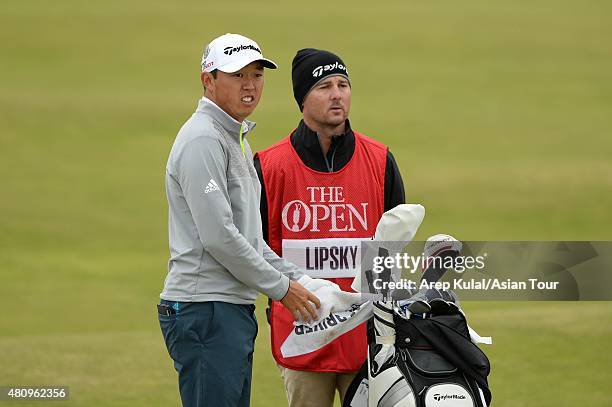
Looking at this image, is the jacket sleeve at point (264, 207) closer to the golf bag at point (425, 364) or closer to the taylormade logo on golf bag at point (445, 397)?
the golf bag at point (425, 364)

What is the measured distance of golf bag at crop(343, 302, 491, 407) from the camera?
156 inches

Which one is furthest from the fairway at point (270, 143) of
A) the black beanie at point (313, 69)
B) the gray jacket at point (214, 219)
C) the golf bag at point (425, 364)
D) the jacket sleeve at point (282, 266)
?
the gray jacket at point (214, 219)

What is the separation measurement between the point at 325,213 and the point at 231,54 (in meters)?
1.04

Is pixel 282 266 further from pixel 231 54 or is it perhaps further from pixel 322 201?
pixel 231 54

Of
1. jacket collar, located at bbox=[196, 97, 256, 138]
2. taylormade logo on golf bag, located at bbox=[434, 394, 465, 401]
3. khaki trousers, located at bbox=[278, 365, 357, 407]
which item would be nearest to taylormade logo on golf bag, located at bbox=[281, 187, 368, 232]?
khaki trousers, located at bbox=[278, 365, 357, 407]

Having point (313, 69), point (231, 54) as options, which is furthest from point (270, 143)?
point (231, 54)

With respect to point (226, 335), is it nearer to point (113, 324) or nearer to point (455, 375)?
point (455, 375)

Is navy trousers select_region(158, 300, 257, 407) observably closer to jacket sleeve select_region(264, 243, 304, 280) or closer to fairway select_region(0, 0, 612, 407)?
jacket sleeve select_region(264, 243, 304, 280)

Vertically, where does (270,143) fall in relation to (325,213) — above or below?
above

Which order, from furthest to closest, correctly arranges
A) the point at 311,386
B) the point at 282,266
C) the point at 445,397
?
the point at 311,386, the point at 282,266, the point at 445,397

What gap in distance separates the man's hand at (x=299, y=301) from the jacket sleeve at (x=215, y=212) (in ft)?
0.41

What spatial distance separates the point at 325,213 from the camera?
191 inches

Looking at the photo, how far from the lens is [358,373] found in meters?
4.52

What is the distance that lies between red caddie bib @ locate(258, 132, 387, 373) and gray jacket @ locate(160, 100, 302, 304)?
777 mm
